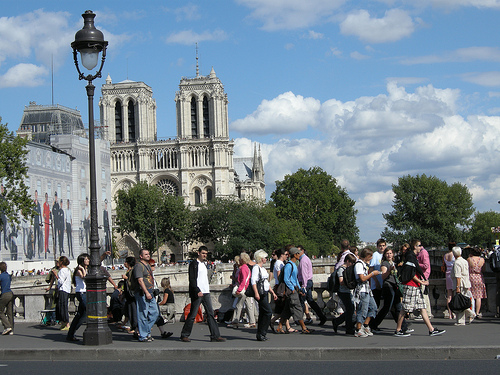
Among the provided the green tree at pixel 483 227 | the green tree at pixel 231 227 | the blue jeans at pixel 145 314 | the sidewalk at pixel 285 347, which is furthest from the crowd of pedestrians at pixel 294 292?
the green tree at pixel 483 227

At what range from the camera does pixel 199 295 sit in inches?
535

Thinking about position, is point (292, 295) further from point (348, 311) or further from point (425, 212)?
point (425, 212)

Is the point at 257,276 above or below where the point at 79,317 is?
above

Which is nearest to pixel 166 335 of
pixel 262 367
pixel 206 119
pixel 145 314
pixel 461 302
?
pixel 145 314

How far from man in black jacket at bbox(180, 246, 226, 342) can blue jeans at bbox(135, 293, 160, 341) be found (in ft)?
2.12

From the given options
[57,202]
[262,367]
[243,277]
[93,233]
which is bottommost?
[262,367]

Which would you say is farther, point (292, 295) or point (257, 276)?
point (292, 295)

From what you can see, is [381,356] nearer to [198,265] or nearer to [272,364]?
[272,364]

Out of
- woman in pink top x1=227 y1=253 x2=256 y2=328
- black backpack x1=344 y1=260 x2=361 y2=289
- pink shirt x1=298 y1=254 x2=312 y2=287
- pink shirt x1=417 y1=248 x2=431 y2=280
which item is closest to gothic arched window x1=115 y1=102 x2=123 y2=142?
woman in pink top x1=227 y1=253 x2=256 y2=328

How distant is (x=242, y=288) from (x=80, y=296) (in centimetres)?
329

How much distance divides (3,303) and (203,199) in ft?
308

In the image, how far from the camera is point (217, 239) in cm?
9325

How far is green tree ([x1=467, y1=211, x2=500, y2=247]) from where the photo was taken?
436ft

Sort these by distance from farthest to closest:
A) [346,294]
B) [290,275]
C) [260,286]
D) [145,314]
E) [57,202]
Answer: [57,202] → [290,275] → [346,294] → [260,286] → [145,314]
